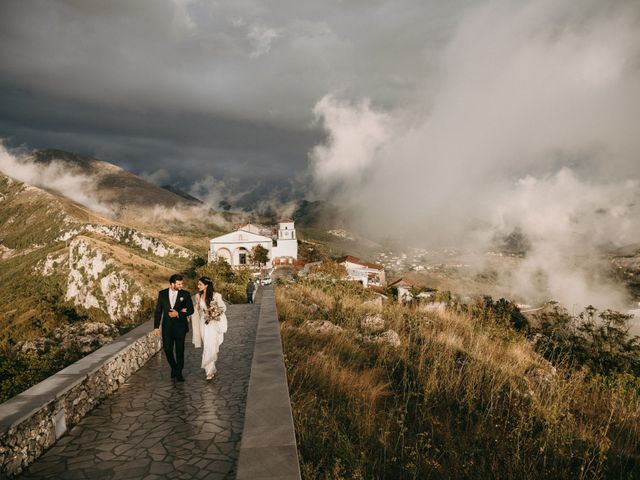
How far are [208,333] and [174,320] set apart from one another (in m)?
0.69

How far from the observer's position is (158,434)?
15.3 ft

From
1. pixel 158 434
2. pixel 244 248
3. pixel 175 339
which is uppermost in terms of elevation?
pixel 244 248

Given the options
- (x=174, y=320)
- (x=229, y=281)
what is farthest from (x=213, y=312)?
(x=229, y=281)

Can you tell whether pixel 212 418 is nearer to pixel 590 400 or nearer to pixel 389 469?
pixel 389 469

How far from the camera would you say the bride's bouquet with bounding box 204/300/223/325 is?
677cm

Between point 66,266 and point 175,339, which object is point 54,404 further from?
point 66,266

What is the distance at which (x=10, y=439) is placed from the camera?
3.61m

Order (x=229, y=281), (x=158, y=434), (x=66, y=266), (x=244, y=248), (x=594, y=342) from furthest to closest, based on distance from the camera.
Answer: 1. (x=66, y=266)
2. (x=244, y=248)
3. (x=229, y=281)
4. (x=594, y=342)
5. (x=158, y=434)

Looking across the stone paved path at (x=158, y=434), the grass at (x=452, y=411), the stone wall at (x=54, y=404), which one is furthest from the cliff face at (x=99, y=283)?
the grass at (x=452, y=411)

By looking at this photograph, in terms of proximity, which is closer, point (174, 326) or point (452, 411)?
point (452, 411)

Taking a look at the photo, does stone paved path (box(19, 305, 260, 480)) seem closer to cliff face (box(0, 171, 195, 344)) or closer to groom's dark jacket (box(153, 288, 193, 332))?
groom's dark jacket (box(153, 288, 193, 332))

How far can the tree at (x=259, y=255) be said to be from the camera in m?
66.8

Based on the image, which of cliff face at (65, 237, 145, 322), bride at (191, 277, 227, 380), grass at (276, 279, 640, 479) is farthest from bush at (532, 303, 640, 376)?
cliff face at (65, 237, 145, 322)

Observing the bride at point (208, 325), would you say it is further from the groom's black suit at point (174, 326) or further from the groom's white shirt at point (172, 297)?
the groom's white shirt at point (172, 297)
